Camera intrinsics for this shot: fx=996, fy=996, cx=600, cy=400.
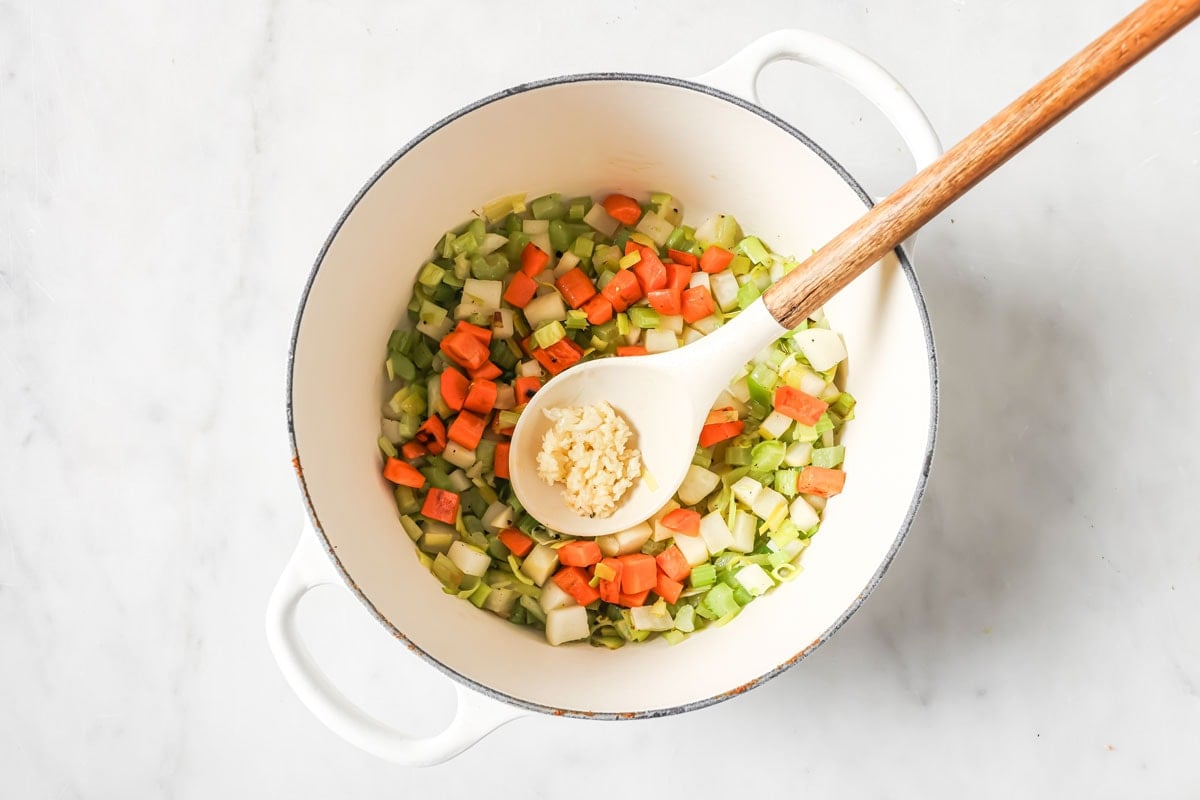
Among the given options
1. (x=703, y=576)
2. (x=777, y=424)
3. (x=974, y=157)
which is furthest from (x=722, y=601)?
(x=974, y=157)

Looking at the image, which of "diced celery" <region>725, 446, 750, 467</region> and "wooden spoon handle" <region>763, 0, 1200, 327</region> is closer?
"wooden spoon handle" <region>763, 0, 1200, 327</region>

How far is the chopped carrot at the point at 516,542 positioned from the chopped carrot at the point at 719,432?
0.31 m

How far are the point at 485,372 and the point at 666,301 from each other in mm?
295

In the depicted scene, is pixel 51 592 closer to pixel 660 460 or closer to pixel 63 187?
pixel 63 187

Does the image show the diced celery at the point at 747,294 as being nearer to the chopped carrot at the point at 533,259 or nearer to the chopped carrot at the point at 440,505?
the chopped carrot at the point at 533,259

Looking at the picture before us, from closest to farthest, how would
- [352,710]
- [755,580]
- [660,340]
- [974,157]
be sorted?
[974,157] < [352,710] < [755,580] < [660,340]

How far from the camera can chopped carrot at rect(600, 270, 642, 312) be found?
1.52m

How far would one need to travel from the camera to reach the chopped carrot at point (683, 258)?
1.55 meters

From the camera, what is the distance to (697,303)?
151 cm

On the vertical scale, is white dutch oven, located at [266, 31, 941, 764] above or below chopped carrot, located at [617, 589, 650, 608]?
above

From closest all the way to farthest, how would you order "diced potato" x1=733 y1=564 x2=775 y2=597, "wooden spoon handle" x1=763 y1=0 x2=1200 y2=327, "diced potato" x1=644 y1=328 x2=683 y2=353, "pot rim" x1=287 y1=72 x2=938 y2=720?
1. "wooden spoon handle" x1=763 y1=0 x2=1200 y2=327
2. "pot rim" x1=287 y1=72 x2=938 y2=720
3. "diced potato" x1=733 y1=564 x2=775 y2=597
4. "diced potato" x1=644 y1=328 x2=683 y2=353

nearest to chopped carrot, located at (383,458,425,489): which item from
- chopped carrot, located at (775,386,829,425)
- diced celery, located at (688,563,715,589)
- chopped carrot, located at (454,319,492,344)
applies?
chopped carrot, located at (454,319,492,344)

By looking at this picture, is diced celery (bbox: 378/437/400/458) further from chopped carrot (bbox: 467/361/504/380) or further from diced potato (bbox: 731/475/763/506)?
diced potato (bbox: 731/475/763/506)

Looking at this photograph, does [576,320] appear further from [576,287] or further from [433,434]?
[433,434]
